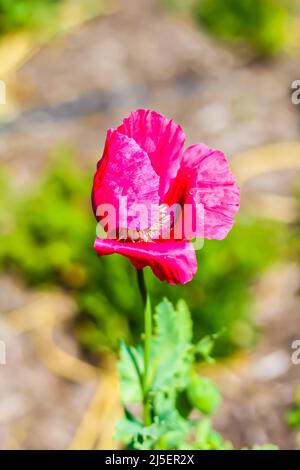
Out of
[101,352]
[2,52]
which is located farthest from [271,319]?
[2,52]

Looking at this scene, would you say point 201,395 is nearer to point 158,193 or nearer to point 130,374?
point 130,374

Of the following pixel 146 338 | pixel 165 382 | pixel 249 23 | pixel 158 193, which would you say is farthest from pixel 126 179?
pixel 249 23

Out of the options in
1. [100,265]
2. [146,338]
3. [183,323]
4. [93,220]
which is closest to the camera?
[146,338]

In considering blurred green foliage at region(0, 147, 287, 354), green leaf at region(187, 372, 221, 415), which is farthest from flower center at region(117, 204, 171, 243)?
blurred green foliage at region(0, 147, 287, 354)

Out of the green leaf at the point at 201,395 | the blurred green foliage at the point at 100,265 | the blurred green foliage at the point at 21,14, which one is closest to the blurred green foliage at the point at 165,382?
the green leaf at the point at 201,395

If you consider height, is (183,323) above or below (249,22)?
below
